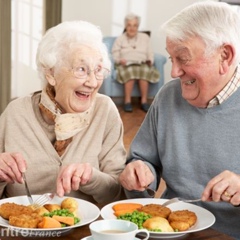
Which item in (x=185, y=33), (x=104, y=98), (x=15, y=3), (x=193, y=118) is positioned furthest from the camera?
(x=15, y=3)

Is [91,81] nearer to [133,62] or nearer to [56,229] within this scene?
[56,229]

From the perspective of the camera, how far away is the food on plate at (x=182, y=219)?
1684 mm

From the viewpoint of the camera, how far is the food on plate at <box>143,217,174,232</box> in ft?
5.47

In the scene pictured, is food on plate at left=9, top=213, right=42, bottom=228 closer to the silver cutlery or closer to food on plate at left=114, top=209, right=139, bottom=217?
food on plate at left=114, top=209, right=139, bottom=217

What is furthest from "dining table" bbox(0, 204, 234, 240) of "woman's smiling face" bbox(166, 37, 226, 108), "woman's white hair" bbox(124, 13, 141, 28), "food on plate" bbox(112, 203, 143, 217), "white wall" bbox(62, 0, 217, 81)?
"white wall" bbox(62, 0, 217, 81)

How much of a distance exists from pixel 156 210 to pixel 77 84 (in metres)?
0.54

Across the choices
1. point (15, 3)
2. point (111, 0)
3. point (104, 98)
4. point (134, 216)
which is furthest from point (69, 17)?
point (134, 216)

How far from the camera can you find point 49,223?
1643 millimetres

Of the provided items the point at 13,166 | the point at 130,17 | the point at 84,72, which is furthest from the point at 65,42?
the point at 130,17

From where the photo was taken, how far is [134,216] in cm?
172

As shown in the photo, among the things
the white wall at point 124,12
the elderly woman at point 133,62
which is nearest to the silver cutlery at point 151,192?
the elderly woman at point 133,62

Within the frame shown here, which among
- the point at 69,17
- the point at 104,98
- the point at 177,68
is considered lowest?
the point at 69,17

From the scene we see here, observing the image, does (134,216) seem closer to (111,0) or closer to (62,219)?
(62,219)

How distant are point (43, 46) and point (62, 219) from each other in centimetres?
66
